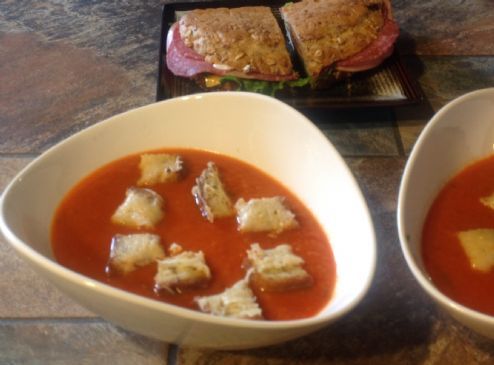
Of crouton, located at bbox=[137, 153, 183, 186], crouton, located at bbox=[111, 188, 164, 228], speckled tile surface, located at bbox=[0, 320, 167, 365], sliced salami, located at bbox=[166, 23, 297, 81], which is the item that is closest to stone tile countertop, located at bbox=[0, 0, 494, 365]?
speckled tile surface, located at bbox=[0, 320, 167, 365]

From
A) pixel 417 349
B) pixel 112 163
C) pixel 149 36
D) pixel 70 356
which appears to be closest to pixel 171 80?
pixel 149 36

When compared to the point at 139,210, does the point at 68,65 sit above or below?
below

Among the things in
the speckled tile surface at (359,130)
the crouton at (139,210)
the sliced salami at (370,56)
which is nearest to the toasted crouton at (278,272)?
the crouton at (139,210)

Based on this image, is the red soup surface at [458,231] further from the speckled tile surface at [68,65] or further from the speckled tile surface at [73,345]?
the speckled tile surface at [68,65]

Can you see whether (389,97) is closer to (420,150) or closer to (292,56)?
(292,56)

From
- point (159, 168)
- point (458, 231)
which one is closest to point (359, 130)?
point (458, 231)

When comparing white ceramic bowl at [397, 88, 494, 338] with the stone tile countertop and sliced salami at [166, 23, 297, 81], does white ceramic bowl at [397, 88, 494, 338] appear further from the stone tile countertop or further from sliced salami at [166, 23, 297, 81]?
sliced salami at [166, 23, 297, 81]

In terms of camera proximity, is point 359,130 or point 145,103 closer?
point 359,130

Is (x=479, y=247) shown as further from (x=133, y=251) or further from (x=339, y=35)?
(x=339, y=35)
